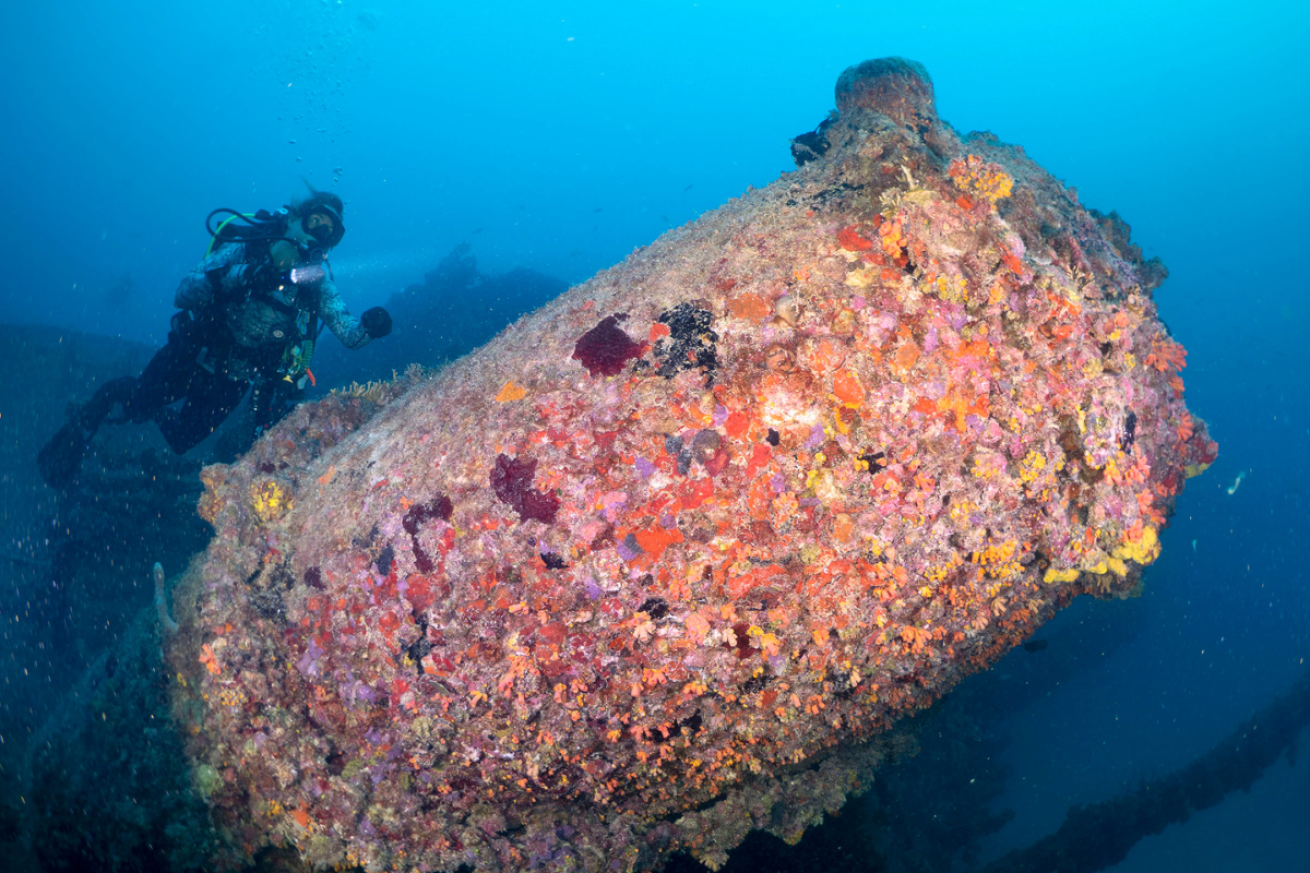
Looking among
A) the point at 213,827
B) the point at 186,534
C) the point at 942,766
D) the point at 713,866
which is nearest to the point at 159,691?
the point at 213,827

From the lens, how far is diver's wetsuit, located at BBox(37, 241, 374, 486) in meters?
6.93

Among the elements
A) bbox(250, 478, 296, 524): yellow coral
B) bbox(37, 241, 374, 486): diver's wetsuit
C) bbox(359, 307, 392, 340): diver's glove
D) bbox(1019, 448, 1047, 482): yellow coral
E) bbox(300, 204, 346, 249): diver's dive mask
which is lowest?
bbox(1019, 448, 1047, 482): yellow coral

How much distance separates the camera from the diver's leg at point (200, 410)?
315 inches

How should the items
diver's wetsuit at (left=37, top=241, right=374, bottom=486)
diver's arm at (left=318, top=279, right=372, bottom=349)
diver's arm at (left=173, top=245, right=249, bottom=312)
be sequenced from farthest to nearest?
diver's arm at (left=318, top=279, right=372, bottom=349)
diver's wetsuit at (left=37, top=241, right=374, bottom=486)
diver's arm at (left=173, top=245, right=249, bottom=312)

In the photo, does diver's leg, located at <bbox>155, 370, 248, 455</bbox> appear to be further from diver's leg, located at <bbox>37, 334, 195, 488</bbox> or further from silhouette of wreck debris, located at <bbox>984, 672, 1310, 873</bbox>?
silhouette of wreck debris, located at <bbox>984, 672, 1310, 873</bbox>

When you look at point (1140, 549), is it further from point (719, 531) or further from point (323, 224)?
point (323, 224)

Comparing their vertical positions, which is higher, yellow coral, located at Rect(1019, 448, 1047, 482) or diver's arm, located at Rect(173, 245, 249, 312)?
diver's arm, located at Rect(173, 245, 249, 312)

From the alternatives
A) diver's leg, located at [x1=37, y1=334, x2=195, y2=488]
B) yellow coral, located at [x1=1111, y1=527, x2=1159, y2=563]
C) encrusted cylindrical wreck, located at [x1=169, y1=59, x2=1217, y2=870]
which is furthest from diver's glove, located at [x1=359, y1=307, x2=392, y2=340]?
yellow coral, located at [x1=1111, y1=527, x2=1159, y2=563]

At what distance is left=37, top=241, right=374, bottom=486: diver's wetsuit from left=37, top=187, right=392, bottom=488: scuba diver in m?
0.01

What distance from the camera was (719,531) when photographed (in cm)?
267

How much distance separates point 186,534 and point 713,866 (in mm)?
9423

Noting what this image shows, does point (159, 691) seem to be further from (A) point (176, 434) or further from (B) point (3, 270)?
(B) point (3, 270)

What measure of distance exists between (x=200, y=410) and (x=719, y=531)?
873 centimetres

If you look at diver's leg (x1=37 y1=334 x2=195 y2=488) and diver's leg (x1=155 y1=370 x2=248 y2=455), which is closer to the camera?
diver's leg (x1=37 y1=334 x2=195 y2=488)
